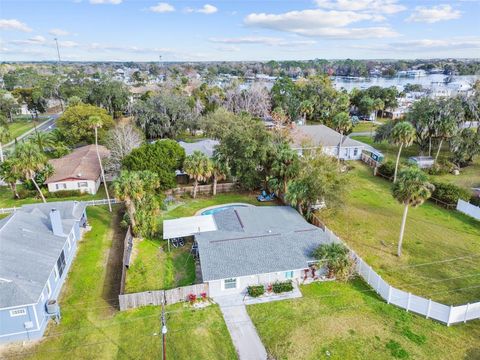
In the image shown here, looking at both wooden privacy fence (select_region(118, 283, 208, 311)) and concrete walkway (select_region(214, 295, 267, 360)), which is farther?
wooden privacy fence (select_region(118, 283, 208, 311))

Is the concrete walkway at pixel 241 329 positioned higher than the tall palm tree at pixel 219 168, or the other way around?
the tall palm tree at pixel 219 168

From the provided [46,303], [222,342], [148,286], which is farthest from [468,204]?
[46,303]

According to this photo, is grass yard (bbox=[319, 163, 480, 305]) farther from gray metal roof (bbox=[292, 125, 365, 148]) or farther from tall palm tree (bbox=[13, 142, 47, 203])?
tall palm tree (bbox=[13, 142, 47, 203])

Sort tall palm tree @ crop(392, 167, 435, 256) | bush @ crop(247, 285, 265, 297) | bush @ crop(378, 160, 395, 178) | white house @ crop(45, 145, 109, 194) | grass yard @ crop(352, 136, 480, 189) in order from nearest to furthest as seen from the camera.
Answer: bush @ crop(247, 285, 265, 297) → tall palm tree @ crop(392, 167, 435, 256) → white house @ crop(45, 145, 109, 194) → grass yard @ crop(352, 136, 480, 189) → bush @ crop(378, 160, 395, 178)

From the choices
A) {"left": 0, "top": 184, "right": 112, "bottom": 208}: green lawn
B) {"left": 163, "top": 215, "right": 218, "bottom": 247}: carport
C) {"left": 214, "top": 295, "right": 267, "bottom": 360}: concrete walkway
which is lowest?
{"left": 0, "top": 184, "right": 112, "bottom": 208}: green lawn

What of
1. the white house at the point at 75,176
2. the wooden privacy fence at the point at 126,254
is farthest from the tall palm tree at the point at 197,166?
the white house at the point at 75,176

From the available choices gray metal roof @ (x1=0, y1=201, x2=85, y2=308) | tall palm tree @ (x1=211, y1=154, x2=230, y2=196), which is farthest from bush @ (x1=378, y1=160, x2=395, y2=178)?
gray metal roof @ (x1=0, y1=201, x2=85, y2=308)

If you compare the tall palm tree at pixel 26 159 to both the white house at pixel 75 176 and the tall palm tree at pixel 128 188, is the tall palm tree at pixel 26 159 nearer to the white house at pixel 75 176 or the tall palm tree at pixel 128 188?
the white house at pixel 75 176

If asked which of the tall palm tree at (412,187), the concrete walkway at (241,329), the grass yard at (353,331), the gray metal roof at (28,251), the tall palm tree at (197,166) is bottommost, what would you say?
the concrete walkway at (241,329)
